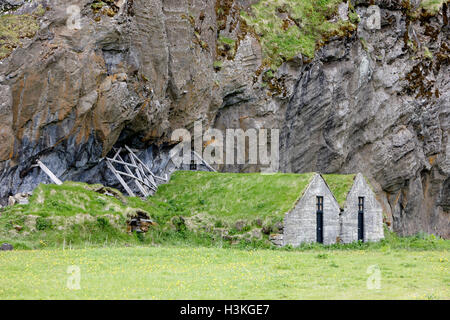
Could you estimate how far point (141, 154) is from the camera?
48.0 m

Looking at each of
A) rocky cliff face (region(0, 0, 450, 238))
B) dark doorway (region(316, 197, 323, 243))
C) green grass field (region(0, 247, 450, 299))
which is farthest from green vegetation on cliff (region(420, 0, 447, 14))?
green grass field (region(0, 247, 450, 299))

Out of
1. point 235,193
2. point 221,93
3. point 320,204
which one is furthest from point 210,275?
point 221,93

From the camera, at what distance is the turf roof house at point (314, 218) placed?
1451 inches

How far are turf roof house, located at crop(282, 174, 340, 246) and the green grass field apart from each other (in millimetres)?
6544

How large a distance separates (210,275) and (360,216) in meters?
23.0

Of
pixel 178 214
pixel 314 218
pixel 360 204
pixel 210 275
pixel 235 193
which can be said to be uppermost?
pixel 235 193

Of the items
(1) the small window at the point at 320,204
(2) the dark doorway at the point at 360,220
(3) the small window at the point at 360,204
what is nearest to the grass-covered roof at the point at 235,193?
(1) the small window at the point at 320,204

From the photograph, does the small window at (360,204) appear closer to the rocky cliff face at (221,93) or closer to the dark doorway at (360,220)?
the dark doorway at (360,220)

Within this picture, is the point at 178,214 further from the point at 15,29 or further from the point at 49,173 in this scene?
the point at 15,29

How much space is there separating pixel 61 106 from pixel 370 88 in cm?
3694

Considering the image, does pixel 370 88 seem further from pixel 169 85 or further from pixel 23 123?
pixel 23 123

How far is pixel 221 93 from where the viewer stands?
52031mm

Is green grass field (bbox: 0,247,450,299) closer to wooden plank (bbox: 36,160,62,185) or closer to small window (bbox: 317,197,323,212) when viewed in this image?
small window (bbox: 317,197,323,212)

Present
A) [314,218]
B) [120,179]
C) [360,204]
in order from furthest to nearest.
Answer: [120,179] < [360,204] < [314,218]
